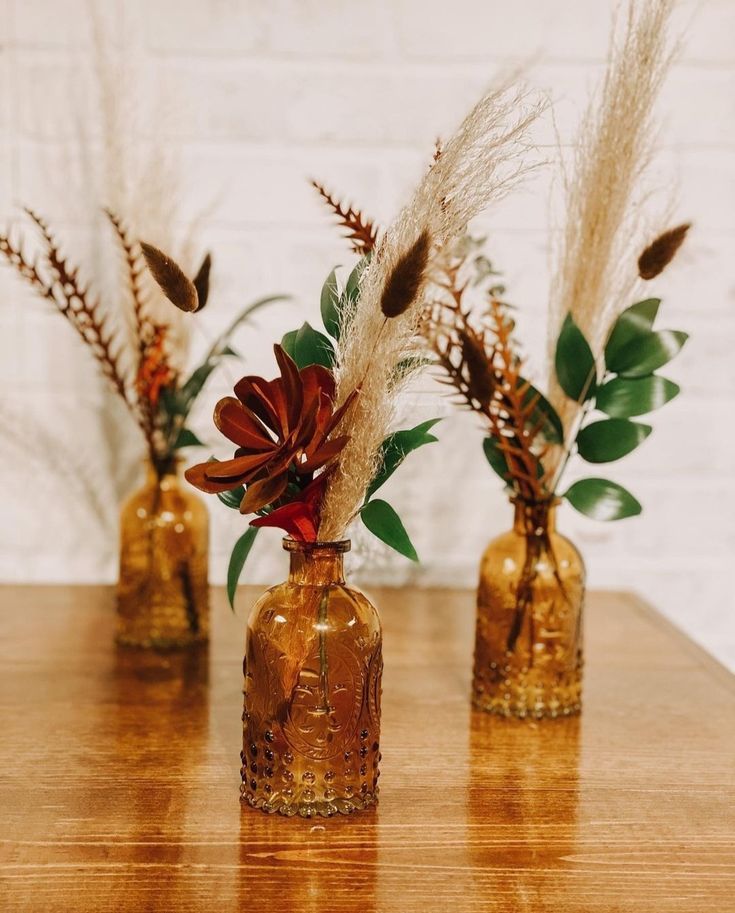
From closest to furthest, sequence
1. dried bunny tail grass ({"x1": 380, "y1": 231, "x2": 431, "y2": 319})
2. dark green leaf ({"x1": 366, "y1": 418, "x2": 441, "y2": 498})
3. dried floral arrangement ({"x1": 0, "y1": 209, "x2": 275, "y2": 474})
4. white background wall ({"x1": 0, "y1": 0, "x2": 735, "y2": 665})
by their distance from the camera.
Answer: dried bunny tail grass ({"x1": 380, "y1": 231, "x2": 431, "y2": 319})
dark green leaf ({"x1": 366, "y1": 418, "x2": 441, "y2": 498})
dried floral arrangement ({"x1": 0, "y1": 209, "x2": 275, "y2": 474})
white background wall ({"x1": 0, "y1": 0, "x2": 735, "y2": 665})

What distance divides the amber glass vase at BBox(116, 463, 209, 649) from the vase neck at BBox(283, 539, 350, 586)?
366 mm

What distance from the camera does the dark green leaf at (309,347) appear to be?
0.64 metres

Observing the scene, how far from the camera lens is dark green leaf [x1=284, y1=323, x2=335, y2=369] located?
64cm

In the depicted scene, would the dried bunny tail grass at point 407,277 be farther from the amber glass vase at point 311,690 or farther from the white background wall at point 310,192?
the white background wall at point 310,192

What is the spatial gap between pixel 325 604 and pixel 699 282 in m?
0.80

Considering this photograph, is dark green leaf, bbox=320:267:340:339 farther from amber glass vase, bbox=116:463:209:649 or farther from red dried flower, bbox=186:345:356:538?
amber glass vase, bbox=116:463:209:649

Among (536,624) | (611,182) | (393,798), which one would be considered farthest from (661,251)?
(393,798)

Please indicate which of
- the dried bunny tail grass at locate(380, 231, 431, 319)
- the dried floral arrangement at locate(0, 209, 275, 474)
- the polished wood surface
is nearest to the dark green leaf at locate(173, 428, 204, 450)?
the dried floral arrangement at locate(0, 209, 275, 474)

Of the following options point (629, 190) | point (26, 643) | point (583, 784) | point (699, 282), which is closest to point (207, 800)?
point (583, 784)

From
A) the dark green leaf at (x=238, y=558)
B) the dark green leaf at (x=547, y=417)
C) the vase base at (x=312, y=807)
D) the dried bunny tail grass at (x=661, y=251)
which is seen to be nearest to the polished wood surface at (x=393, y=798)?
the vase base at (x=312, y=807)

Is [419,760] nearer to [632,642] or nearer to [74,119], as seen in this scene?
[632,642]

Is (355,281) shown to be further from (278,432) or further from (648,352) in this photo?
(648,352)

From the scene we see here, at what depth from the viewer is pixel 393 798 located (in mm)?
636

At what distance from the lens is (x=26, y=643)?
0.95 m
